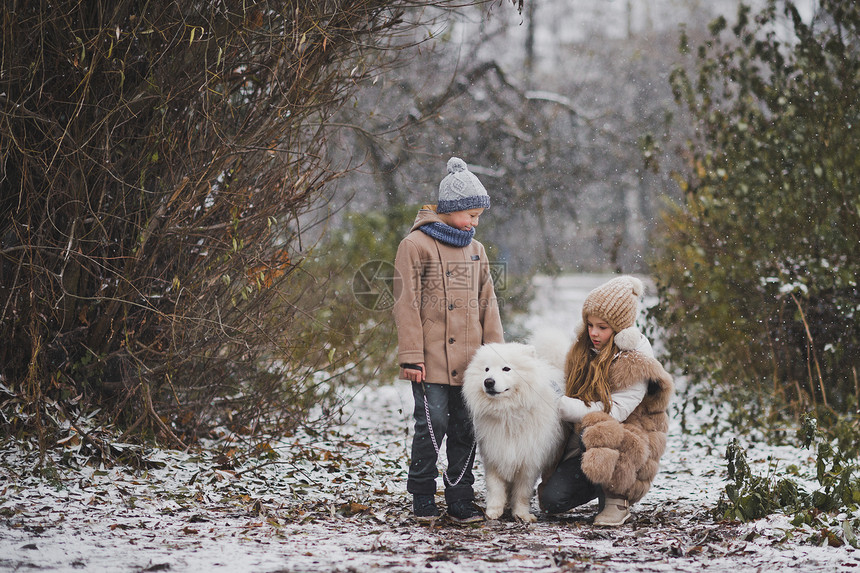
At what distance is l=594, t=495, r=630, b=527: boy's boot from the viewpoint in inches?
148

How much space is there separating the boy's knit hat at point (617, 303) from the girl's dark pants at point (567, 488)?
0.70 metres

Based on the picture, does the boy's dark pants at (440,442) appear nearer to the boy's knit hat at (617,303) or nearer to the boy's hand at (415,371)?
the boy's hand at (415,371)

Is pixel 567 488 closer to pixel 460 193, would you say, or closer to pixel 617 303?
pixel 617 303

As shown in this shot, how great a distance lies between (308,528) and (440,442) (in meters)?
0.79

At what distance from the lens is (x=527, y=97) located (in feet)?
33.6

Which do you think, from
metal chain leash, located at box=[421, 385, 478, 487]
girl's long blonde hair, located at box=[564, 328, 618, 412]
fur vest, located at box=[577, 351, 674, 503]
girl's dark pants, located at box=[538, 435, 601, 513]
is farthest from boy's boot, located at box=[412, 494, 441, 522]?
girl's long blonde hair, located at box=[564, 328, 618, 412]

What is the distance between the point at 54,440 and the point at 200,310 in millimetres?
1061

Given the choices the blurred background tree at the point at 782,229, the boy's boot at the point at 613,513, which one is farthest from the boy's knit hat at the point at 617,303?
the blurred background tree at the point at 782,229

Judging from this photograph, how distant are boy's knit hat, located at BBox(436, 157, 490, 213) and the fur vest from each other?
111 cm

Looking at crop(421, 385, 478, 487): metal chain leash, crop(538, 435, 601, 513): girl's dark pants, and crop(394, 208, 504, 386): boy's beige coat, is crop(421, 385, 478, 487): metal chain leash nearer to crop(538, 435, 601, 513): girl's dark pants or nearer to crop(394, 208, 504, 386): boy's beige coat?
crop(394, 208, 504, 386): boy's beige coat

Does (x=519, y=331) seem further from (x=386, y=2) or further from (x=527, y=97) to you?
(x=386, y=2)

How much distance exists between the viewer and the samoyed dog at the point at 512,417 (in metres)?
3.69

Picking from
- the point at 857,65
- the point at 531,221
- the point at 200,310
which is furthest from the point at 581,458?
the point at 531,221

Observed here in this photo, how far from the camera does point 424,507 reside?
3.85 m
